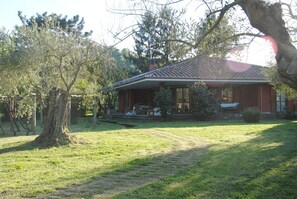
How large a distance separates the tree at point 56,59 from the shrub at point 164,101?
996cm

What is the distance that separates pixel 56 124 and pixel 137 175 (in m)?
5.07

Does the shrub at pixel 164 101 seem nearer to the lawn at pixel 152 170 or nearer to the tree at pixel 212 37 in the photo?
the lawn at pixel 152 170

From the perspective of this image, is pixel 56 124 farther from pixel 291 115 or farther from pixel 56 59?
pixel 291 115

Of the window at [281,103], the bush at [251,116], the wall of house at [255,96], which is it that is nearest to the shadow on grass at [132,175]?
the bush at [251,116]

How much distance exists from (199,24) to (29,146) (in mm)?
6446

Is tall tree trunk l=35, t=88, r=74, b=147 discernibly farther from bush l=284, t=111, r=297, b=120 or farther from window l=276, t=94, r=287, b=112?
window l=276, t=94, r=287, b=112

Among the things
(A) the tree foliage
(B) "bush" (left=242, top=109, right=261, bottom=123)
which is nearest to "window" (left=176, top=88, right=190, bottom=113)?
(B) "bush" (left=242, top=109, right=261, bottom=123)

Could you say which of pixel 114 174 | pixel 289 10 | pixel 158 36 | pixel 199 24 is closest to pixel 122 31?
pixel 158 36

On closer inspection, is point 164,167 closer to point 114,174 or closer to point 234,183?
point 114,174

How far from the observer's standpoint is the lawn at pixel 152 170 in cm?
543

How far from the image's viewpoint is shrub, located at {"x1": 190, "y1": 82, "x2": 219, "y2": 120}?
21344 mm

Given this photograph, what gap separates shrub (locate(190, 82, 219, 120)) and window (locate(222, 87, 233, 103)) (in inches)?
180

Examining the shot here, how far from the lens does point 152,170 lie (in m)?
7.03

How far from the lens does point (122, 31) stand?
638cm
